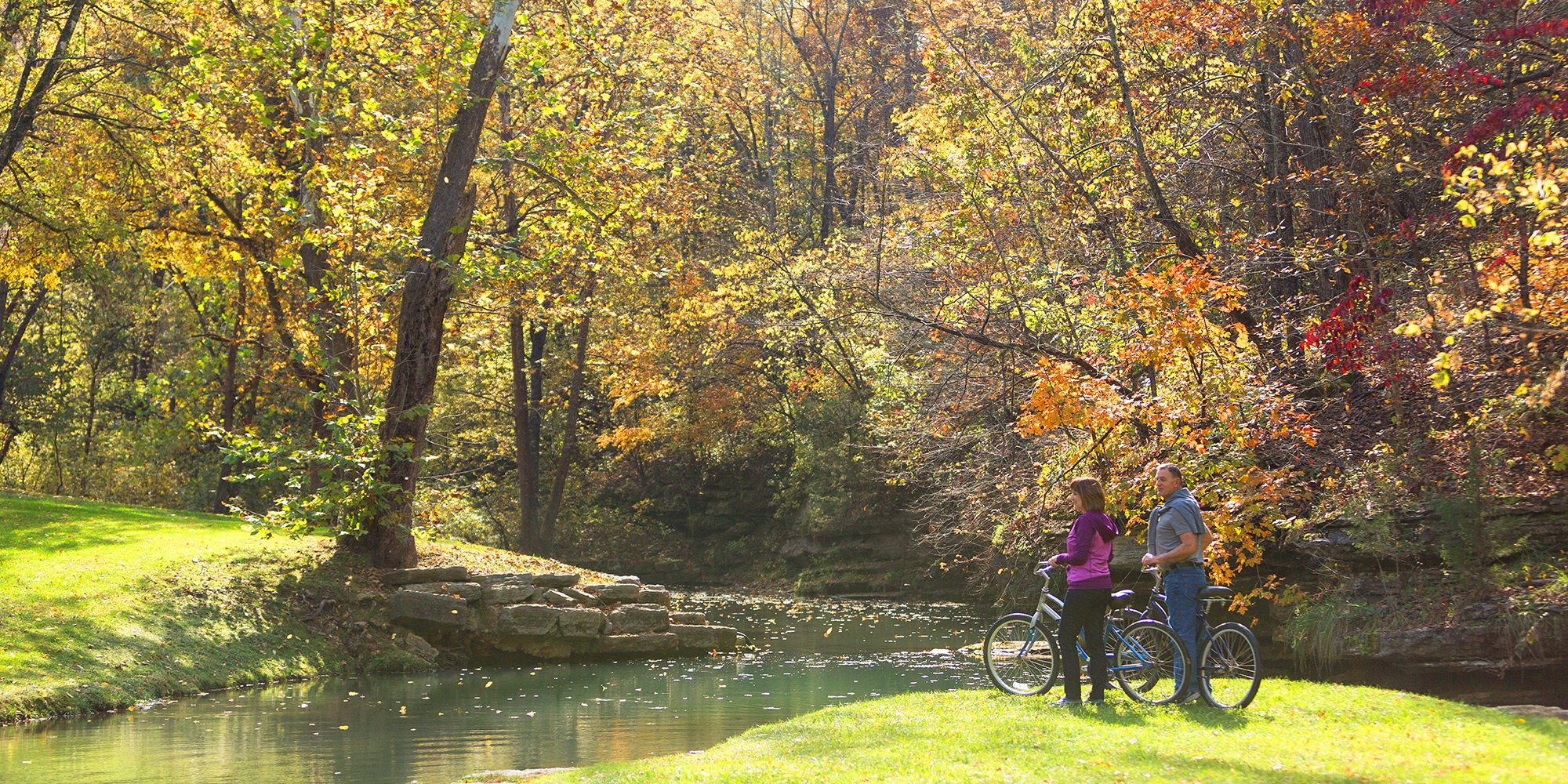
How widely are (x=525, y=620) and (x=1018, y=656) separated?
25.8 ft

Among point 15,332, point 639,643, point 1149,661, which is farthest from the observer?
point 15,332

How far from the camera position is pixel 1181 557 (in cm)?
927

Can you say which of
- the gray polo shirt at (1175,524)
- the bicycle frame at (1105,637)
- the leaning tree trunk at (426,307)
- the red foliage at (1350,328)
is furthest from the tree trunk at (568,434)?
the gray polo shirt at (1175,524)

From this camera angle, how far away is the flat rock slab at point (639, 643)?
Answer: 1700 cm

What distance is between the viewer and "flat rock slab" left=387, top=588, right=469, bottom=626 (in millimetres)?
15672

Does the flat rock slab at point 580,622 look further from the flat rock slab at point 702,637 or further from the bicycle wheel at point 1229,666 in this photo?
the bicycle wheel at point 1229,666

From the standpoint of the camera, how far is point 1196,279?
13430mm

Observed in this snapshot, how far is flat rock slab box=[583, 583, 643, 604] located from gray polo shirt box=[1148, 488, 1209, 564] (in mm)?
9614

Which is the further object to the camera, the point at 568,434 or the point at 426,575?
the point at 568,434

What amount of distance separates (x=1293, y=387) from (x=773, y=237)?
2075 cm

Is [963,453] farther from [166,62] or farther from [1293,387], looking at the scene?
[166,62]

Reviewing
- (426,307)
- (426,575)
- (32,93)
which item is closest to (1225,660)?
(426,575)

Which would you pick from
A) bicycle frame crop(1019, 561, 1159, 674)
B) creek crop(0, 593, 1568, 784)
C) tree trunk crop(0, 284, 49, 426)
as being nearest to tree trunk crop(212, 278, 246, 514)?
tree trunk crop(0, 284, 49, 426)

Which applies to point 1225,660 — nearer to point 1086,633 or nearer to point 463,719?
point 1086,633
